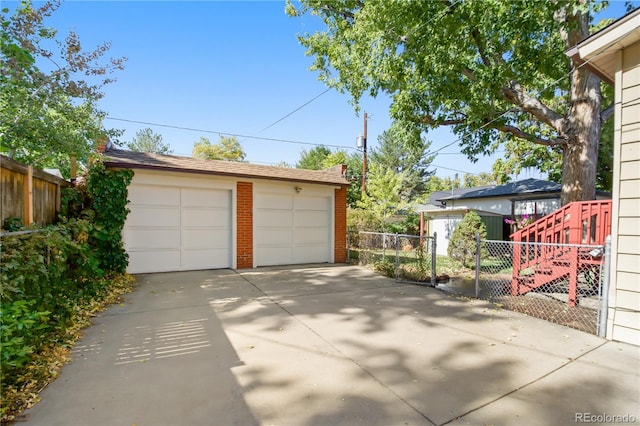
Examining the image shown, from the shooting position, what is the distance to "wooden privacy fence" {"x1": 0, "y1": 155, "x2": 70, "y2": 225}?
3.35 m

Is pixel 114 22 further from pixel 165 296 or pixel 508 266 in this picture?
pixel 508 266

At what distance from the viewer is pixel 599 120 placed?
7.05 m

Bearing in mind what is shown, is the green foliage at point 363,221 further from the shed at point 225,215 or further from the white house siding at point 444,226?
the shed at point 225,215

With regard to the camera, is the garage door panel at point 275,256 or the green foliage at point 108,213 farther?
the garage door panel at point 275,256

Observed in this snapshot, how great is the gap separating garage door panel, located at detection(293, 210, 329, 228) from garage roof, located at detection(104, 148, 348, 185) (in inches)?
38.9

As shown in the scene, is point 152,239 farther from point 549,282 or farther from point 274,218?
point 549,282

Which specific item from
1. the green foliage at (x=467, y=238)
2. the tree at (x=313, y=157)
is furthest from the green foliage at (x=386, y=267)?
the tree at (x=313, y=157)

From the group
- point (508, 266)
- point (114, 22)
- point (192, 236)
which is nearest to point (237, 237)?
point (192, 236)

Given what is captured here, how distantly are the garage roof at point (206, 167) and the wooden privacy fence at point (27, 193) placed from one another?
183 cm

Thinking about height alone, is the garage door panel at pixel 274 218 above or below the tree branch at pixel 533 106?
below

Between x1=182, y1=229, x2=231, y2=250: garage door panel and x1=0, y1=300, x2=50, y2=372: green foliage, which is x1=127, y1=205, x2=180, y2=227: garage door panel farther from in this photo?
x1=0, y1=300, x2=50, y2=372: green foliage

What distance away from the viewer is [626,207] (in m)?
3.59

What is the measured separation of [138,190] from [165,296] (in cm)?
324

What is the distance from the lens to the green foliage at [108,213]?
6418 mm
